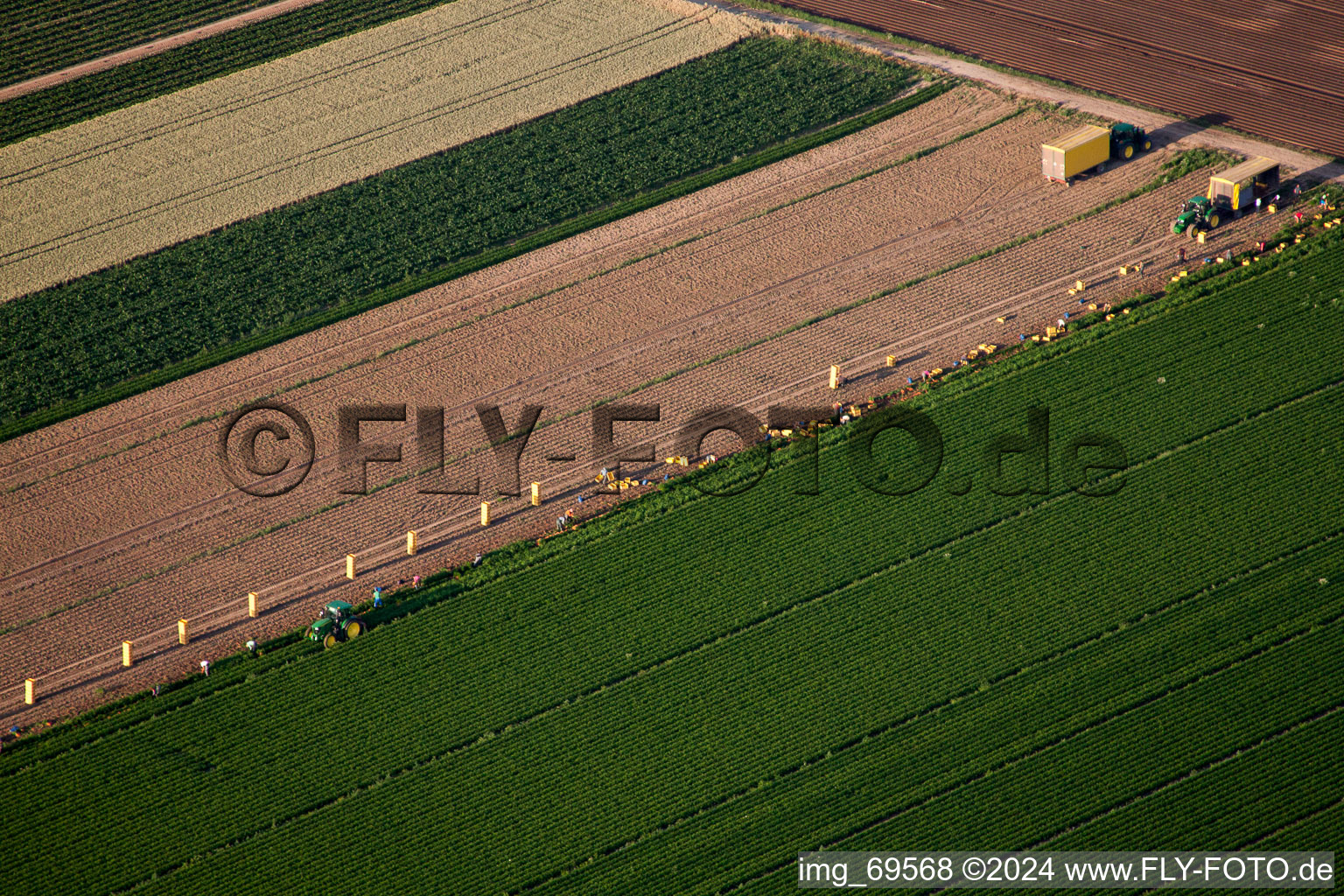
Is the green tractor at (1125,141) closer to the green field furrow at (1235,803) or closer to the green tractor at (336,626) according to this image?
the green field furrow at (1235,803)

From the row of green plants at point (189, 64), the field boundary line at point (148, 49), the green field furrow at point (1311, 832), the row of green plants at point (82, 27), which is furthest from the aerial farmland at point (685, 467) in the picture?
the row of green plants at point (82, 27)

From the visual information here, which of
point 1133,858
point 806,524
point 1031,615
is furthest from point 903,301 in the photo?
point 1133,858

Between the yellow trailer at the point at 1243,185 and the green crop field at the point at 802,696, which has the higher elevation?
the yellow trailer at the point at 1243,185

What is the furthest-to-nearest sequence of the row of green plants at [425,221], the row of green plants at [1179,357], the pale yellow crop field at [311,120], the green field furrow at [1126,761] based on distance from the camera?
1. the pale yellow crop field at [311,120]
2. the row of green plants at [425,221]
3. the row of green plants at [1179,357]
4. the green field furrow at [1126,761]

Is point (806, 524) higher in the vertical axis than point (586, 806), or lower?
higher

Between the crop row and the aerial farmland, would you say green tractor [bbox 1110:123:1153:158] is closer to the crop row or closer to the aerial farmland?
the aerial farmland

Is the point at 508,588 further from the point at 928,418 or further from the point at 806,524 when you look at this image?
the point at 928,418

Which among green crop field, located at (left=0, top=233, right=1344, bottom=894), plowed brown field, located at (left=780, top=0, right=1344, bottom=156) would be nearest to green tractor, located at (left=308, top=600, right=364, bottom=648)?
green crop field, located at (left=0, top=233, right=1344, bottom=894)
